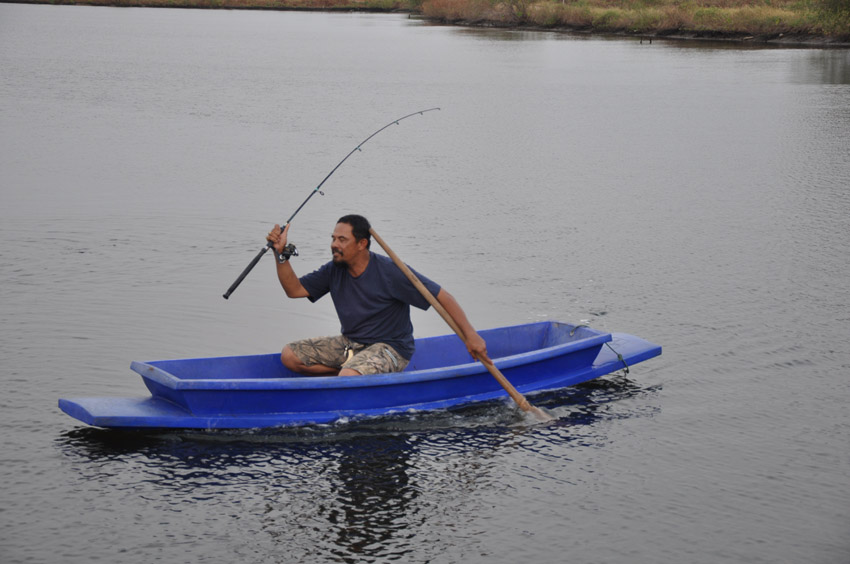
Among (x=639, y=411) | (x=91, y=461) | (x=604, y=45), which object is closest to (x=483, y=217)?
(x=639, y=411)

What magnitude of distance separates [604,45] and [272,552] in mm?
43148

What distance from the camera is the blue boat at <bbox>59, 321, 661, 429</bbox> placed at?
6.25 m

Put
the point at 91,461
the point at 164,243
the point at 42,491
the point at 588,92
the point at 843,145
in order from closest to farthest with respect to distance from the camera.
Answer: the point at 42,491
the point at 91,461
the point at 164,243
the point at 843,145
the point at 588,92

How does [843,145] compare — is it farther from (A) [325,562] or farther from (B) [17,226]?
(A) [325,562]

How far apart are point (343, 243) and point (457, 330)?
2.98 ft

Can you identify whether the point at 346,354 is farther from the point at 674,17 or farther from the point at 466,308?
the point at 674,17

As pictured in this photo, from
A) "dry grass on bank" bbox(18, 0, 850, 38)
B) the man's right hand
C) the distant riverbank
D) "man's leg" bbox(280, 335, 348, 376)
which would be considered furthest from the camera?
"dry grass on bank" bbox(18, 0, 850, 38)

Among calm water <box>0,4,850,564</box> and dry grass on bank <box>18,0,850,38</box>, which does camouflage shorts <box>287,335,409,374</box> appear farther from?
dry grass on bank <box>18,0,850,38</box>

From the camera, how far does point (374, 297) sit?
22.2ft

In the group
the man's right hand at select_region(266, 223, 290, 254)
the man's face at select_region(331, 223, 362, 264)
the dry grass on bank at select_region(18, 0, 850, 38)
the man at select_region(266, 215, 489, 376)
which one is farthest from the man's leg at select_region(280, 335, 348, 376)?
the dry grass on bank at select_region(18, 0, 850, 38)

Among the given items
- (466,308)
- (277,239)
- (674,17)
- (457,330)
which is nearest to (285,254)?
Answer: (277,239)

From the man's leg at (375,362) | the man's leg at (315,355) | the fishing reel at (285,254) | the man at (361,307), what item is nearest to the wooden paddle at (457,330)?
the man at (361,307)

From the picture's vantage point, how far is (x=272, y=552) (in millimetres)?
5172

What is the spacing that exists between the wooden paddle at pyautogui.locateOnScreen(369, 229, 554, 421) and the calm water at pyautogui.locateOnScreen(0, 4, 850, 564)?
0.15 meters
